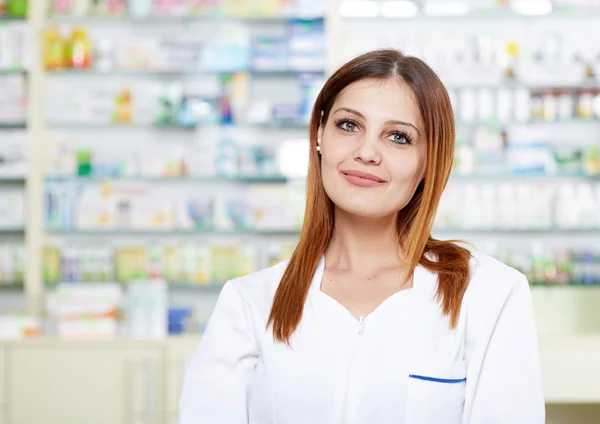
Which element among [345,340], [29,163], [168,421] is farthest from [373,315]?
[29,163]

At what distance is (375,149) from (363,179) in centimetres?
6

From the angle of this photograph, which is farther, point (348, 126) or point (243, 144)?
point (243, 144)

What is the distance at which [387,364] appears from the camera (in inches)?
57.9

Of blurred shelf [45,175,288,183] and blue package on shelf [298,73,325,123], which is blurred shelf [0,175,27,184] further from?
blue package on shelf [298,73,325,123]

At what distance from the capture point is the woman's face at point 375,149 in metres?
1.50

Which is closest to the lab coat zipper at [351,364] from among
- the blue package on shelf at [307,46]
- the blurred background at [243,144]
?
the blurred background at [243,144]

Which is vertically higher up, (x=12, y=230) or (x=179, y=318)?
(x=12, y=230)

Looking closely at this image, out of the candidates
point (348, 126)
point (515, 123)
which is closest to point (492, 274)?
point (348, 126)

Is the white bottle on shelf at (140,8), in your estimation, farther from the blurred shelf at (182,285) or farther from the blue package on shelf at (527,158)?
the blue package on shelf at (527,158)

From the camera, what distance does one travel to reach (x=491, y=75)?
14.4 ft

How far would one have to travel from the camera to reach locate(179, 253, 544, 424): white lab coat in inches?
56.2

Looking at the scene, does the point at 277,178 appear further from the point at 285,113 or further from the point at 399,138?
the point at 399,138

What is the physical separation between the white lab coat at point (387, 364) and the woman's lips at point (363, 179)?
18cm

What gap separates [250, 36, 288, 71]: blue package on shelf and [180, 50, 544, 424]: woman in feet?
9.55
